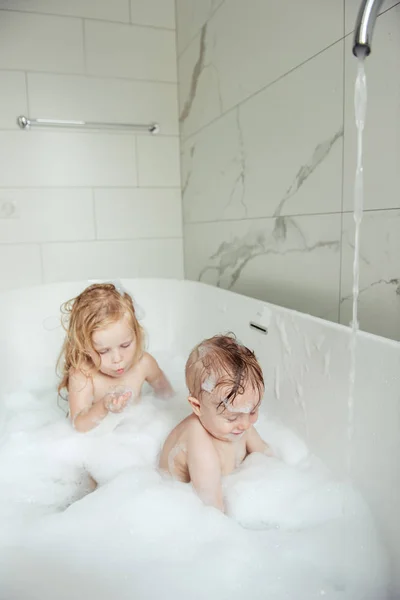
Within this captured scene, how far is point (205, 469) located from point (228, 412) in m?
0.13

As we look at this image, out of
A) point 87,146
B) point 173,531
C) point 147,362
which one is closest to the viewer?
point 173,531

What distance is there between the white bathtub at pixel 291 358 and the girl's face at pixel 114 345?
32 centimetres

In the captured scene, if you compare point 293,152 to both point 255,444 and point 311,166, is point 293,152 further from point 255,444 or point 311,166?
point 255,444

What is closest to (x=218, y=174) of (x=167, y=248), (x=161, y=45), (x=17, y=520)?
(x=167, y=248)

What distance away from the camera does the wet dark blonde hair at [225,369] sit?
0.87 metres

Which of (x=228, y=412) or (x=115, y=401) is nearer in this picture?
(x=228, y=412)

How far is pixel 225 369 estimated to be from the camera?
Result: 882 mm

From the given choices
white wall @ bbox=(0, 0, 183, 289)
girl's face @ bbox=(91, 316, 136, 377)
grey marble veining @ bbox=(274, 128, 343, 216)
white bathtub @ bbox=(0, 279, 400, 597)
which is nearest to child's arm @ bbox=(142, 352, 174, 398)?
girl's face @ bbox=(91, 316, 136, 377)

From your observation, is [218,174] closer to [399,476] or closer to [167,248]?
[167,248]

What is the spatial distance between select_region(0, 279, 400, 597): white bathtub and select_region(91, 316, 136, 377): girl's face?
32 centimetres

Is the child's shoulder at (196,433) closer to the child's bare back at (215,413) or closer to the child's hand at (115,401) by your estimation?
the child's bare back at (215,413)

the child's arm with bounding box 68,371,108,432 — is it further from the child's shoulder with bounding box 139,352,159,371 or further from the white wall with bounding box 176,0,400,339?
the white wall with bounding box 176,0,400,339

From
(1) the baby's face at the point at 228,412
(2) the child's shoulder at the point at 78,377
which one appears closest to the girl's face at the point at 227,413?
(1) the baby's face at the point at 228,412

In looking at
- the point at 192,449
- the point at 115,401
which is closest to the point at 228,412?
the point at 192,449
